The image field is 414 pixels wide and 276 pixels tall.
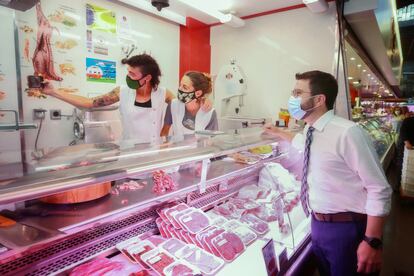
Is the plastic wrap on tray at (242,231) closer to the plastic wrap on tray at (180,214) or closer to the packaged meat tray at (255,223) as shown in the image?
the packaged meat tray at (255,223)

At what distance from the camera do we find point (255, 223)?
2.11 meters

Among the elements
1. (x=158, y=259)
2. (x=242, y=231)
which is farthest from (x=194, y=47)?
(x=158, y=259)

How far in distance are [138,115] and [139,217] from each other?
6.15 feet

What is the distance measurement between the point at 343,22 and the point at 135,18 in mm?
3237

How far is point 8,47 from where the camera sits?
10.5ft

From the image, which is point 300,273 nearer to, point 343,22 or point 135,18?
point 343,22

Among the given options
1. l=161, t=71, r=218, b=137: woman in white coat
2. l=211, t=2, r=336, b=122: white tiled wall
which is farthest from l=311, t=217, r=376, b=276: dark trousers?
l=211, t=2, r=336, b=122: white tiled wall

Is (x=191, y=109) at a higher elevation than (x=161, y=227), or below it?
higher

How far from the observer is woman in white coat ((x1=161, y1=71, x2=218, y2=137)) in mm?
3136

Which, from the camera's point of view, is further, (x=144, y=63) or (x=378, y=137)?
(x=378, y=137)

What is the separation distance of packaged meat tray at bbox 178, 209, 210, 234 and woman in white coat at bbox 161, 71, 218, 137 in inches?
55.4

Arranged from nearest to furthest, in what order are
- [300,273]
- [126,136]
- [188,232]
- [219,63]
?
1. [188,232]
2. [300,273]
3. [126,136]
4. [219,63]

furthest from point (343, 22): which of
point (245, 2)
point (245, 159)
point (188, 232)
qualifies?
point (188, 232)

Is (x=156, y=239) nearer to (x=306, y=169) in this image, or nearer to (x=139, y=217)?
(x=139, y=217)
